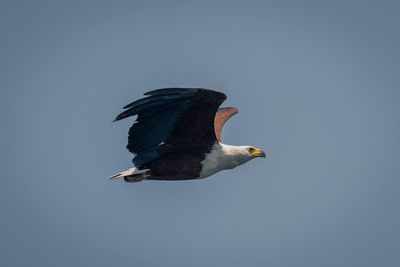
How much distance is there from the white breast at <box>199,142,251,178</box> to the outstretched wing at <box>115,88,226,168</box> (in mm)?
318

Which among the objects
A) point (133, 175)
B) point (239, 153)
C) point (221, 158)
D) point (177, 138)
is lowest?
point (133, 175)

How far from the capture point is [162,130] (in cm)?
1148

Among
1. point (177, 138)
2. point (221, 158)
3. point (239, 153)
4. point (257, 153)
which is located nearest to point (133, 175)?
point (177, 138)

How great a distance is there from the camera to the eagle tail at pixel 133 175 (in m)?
12.0

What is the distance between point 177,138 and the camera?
11.8 meters

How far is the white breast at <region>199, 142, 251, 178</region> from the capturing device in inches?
484

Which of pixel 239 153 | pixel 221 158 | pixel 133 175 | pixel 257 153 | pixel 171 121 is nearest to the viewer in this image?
pixel 171 121

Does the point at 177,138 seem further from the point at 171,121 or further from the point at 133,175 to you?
the point at 133,175

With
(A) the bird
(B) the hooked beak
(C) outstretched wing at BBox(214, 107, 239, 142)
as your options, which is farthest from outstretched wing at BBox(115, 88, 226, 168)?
(C) outstretched wing at BBox(214, 107, 239, 142)

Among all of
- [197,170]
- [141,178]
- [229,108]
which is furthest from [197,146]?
[229,108]

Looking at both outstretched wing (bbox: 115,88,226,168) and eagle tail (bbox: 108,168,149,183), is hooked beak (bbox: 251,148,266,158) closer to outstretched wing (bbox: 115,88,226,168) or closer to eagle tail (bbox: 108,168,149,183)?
outstretched wing (bbox: 115,88,226,168)

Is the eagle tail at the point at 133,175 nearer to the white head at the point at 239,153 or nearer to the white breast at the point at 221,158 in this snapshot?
the white breast at the point at 221,158

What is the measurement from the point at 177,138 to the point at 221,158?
4.02ft

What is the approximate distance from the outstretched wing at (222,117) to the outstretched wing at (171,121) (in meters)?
2.86
